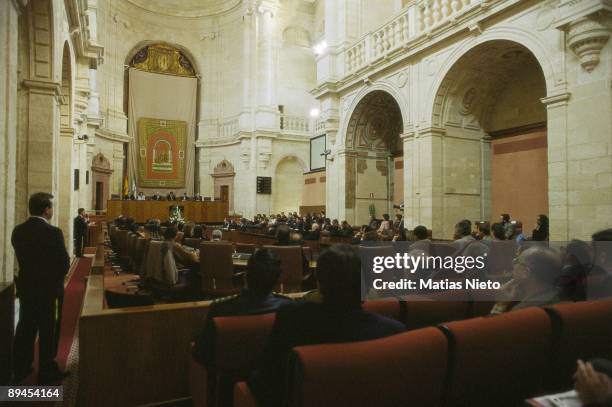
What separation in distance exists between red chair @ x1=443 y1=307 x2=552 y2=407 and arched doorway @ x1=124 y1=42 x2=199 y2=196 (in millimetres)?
20491

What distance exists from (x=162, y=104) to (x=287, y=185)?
27.1ft

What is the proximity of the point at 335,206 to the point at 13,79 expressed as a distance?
32.2ft

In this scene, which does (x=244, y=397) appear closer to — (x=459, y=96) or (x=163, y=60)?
(x=459, y=96)

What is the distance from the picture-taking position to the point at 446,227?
925cm

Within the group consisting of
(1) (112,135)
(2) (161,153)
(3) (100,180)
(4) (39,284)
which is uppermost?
(1) (112,135)

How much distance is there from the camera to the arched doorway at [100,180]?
1756cm

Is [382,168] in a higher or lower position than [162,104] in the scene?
lower

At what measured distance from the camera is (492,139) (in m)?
10.0

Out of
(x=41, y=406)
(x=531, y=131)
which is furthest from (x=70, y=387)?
(x=531, y=131)

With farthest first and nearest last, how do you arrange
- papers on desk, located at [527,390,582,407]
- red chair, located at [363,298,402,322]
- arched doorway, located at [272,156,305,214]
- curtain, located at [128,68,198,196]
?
curtain, located at [128,68,198,196], arched doorway, located at [272,156,305,214], red chair, located at [363,298,402,322], papers on desk, located at [527,390,582,407]

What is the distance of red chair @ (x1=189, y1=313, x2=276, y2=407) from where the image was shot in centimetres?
182

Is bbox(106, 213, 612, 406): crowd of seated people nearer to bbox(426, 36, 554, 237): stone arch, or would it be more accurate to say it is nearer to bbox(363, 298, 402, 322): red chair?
bbox(363, 298, 402, 322): red chair

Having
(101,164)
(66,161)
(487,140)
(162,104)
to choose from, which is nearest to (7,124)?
(66,161)

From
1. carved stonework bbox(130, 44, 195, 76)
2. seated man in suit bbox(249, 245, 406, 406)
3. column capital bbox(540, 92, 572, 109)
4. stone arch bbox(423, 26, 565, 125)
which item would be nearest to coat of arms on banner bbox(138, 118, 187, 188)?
carved stonework bbox(130, 44, 195, 76)
